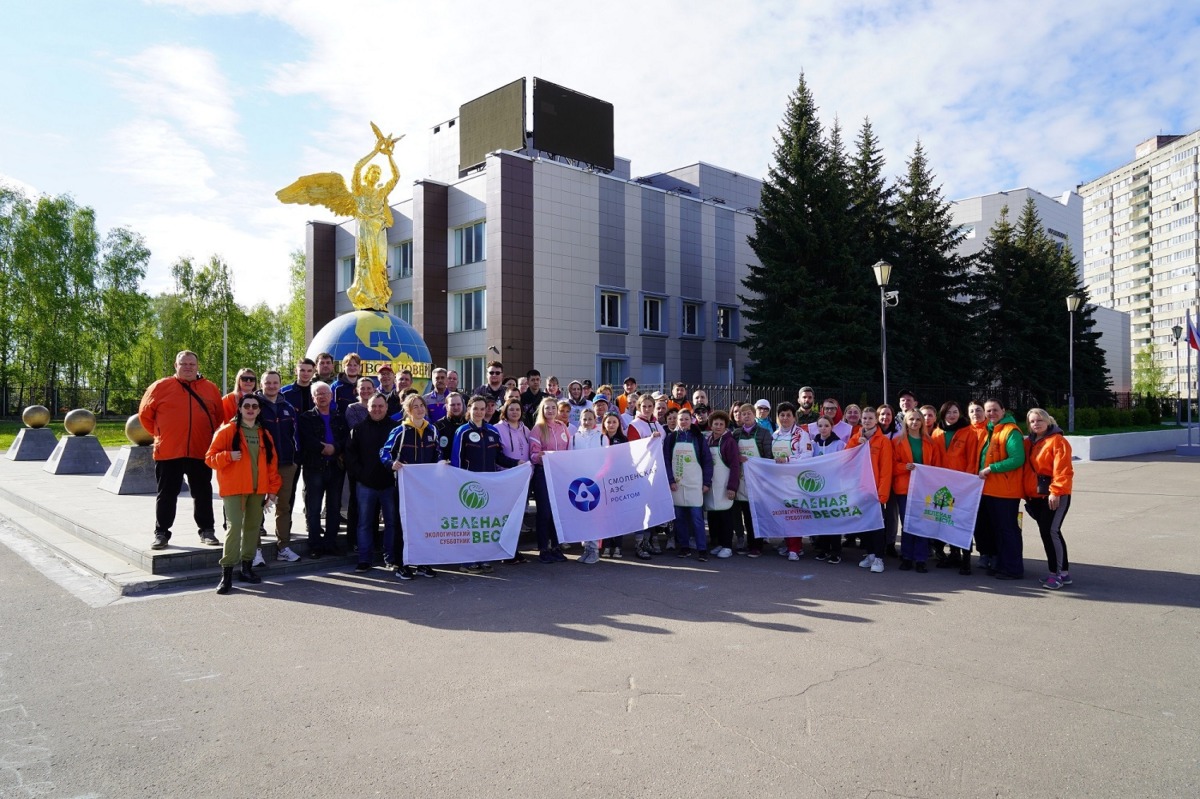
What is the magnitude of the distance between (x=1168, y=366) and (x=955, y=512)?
129m

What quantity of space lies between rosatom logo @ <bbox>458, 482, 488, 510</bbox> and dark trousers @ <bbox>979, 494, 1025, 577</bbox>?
5964mm

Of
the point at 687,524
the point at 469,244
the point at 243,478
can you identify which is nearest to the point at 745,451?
the point at 687,524

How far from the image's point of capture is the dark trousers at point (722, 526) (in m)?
9.61

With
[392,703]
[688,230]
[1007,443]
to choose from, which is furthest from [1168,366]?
[392,703]

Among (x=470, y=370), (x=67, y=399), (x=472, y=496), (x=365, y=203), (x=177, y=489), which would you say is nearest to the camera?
(x=177, y=489)

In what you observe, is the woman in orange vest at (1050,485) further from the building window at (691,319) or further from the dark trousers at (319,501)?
A: the building window at (691,319)

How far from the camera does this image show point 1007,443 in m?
8.25

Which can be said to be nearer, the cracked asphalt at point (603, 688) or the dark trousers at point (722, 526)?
the cracked asphalt at point (603, 688)

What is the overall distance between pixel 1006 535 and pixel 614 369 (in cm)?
3012

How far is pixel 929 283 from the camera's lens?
33.9 m

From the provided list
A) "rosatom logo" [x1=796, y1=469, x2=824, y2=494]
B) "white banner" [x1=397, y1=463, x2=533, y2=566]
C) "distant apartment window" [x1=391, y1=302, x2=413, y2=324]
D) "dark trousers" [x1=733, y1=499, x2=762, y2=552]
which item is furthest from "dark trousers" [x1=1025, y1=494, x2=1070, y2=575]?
"distant apartment window" [x1=391, y1=302, x2=413, y2=324]

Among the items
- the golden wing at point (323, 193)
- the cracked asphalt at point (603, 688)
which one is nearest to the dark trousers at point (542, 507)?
the cracked asphalt at point (603, 688)

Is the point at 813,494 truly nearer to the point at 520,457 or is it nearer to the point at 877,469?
the point at 877,469

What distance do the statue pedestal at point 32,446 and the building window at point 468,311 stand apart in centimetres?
1847
